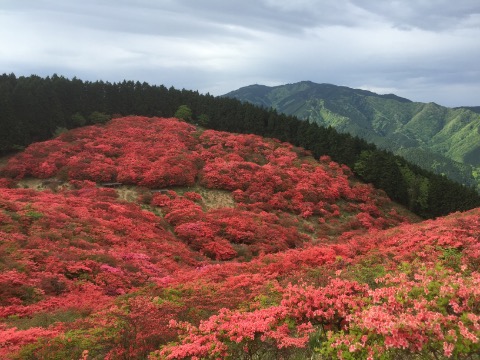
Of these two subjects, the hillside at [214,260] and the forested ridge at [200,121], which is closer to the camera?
the hillside at [214,260]

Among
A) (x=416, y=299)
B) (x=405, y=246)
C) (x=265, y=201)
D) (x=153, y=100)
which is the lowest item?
(x=265, y=201)

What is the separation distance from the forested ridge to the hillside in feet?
10.8

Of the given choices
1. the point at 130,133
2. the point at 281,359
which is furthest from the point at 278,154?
the point at 281,359

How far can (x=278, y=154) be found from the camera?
51.5 meters

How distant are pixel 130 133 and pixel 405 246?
42453 mm

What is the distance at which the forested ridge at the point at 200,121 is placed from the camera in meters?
45.5

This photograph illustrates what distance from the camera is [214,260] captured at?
2569cm

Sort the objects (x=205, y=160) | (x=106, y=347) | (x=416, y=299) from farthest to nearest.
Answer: (x=205, y=160) → (x=106, y=347) → (x=416, y=299)

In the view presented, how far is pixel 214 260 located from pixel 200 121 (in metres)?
44.2

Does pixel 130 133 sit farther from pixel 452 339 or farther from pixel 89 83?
pixel 452 339

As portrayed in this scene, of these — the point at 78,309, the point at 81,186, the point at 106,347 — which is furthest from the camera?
the point at 81,186

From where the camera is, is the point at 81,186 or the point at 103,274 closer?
the point at 103,274

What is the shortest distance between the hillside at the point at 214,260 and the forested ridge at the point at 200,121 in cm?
329

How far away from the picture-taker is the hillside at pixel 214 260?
689cm
